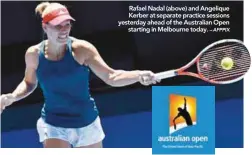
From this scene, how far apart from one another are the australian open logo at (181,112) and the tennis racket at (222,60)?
0.21 metres

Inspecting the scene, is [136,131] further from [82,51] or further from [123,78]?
[82,51]

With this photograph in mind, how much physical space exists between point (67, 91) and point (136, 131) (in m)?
0.70

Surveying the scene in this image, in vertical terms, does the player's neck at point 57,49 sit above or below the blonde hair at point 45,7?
below

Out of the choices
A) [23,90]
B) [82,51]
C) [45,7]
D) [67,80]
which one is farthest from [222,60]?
[23,90]

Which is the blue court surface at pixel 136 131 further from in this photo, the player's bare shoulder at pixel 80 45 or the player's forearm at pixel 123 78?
the player's bare shoulder at pixel 80 45

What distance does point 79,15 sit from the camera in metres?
5.23

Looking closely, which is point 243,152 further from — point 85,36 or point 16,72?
point 16,72

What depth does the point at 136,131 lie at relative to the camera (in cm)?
536

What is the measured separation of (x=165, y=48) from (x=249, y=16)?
640 mm

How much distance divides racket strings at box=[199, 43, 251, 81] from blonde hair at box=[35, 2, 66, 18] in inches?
41.9

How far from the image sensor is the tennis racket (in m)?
5.08

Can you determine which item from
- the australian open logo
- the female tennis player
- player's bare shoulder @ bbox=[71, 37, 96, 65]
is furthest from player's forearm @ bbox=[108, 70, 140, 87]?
the australian open logo

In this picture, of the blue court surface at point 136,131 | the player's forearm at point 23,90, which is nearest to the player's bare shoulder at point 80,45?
the player's forearm at point 23,90

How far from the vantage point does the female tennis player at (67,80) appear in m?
4.84
